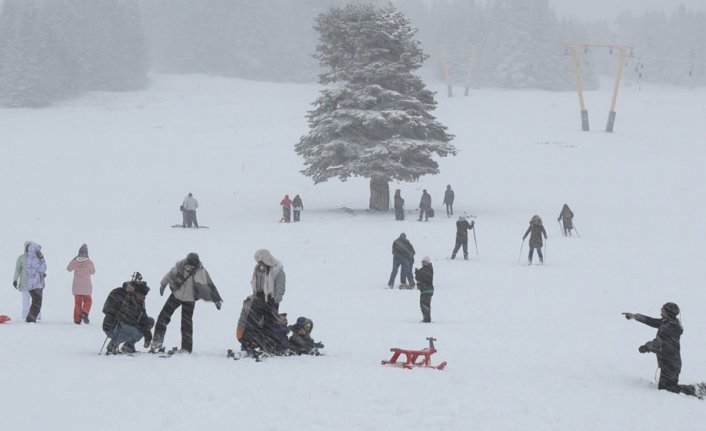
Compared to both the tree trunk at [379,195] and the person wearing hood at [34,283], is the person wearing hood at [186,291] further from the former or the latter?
the tree trunk at [379,195]

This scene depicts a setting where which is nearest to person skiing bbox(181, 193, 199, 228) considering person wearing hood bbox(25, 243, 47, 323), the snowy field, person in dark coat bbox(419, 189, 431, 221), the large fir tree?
the snowy field

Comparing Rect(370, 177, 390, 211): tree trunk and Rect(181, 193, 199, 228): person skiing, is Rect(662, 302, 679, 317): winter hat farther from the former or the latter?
Rect(370, 177, 390, 211): tree trunk

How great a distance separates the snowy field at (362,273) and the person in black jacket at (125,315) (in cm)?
47

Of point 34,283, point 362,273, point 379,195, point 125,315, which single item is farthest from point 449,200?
point 125,315

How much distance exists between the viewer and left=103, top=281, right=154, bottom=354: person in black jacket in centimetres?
1160

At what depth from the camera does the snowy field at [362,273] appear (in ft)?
31.2

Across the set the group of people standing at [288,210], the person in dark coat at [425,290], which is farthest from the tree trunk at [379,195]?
the person in dark coat at [425,290]

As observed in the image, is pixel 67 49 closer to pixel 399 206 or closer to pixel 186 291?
pixel 399 206

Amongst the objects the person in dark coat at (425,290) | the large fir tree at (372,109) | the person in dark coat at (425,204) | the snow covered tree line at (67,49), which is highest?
the snow covered tree line at (67,49)

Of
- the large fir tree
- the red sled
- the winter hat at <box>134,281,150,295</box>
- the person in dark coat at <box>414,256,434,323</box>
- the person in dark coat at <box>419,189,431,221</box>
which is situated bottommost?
the red sled

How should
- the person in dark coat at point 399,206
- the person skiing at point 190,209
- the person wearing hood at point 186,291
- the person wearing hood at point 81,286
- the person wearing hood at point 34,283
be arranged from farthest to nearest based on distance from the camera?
the person in dark coat at point 399,206 → the person skiing at point 190,209 → the person wearing hood at point 81,286 → the person wearing hood at point 34,283 → the person wearing hood at point 186,291

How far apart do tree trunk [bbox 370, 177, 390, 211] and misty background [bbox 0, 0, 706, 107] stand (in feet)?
169

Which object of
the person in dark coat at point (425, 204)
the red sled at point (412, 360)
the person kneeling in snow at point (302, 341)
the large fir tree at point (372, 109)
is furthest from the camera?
the large fir tree at point (372, 109)

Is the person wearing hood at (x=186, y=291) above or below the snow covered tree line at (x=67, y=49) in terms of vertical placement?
below
